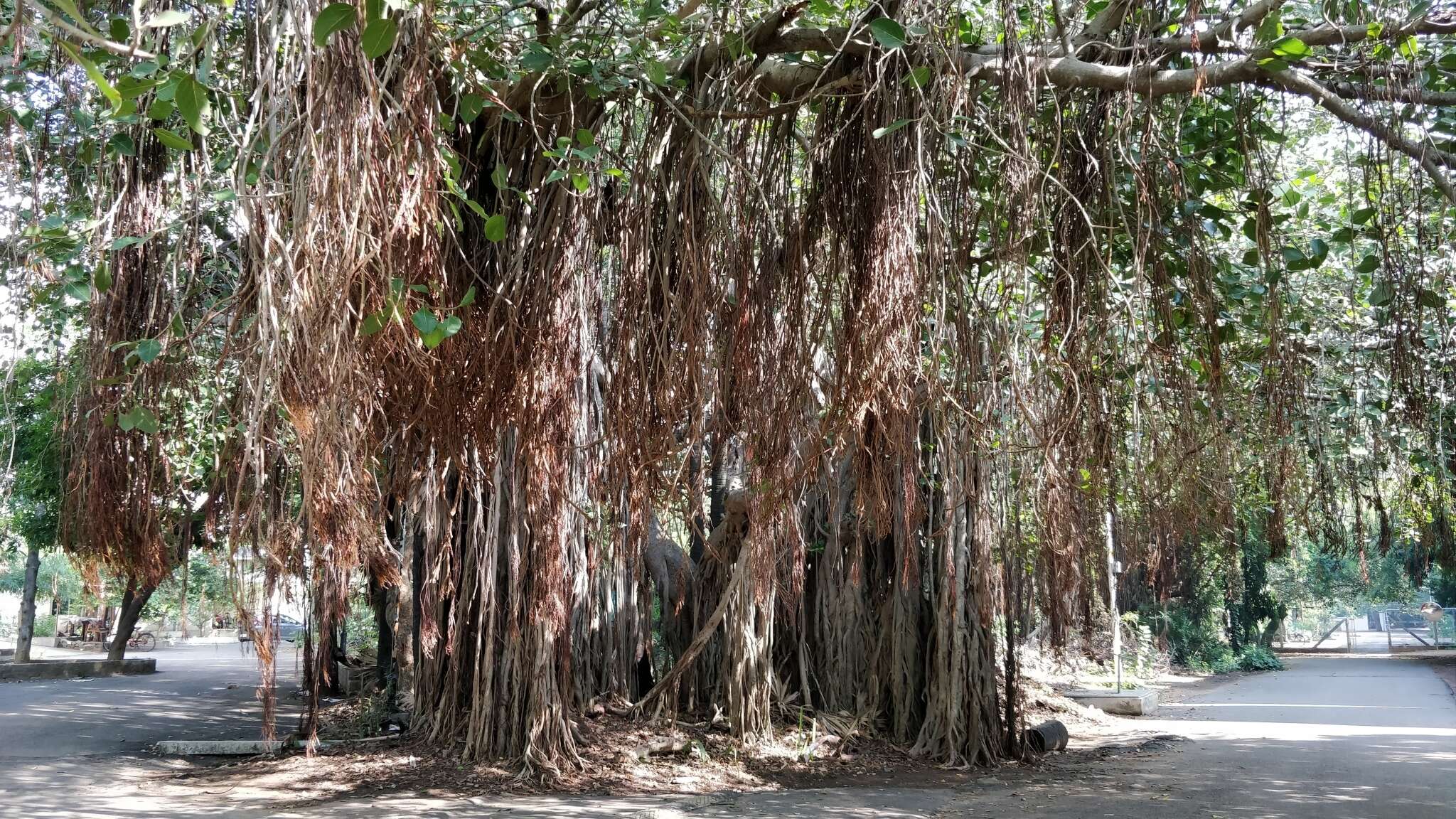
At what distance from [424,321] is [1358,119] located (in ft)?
8.35

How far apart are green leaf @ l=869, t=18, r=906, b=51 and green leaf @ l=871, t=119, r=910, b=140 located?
0.59ft

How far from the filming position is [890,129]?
2.57 metres

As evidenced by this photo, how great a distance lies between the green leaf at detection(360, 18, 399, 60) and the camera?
1847 mm

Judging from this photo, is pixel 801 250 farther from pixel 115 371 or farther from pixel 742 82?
pixel 115 371

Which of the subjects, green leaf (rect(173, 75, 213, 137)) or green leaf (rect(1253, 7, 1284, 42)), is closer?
green leaf (rect(173, 75, 213, 137))

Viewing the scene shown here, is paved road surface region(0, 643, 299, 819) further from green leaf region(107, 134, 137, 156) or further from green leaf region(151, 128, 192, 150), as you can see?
green leaf region(151, 128, 192, 150)

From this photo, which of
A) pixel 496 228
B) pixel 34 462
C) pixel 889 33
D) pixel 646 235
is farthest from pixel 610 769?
pixel 34 462

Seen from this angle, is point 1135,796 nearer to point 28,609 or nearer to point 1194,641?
point 1194,641

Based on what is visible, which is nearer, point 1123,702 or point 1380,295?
point 1380,295

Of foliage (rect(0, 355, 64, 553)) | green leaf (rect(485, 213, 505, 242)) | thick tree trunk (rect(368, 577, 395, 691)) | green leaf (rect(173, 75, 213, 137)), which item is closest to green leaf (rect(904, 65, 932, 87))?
green leaf (rect(485, 213, 505, 242))

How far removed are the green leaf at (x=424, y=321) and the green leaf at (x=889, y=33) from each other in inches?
48.9

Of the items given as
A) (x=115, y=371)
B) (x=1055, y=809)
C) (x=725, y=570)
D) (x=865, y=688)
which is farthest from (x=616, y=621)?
(x=115, y=371)

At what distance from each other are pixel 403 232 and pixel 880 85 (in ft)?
4.14

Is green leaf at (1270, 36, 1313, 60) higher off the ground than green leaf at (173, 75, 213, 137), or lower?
higher
